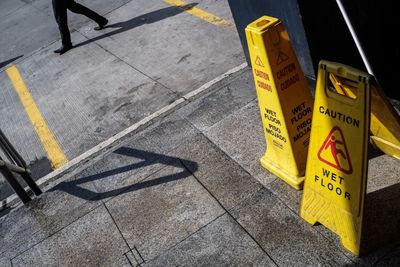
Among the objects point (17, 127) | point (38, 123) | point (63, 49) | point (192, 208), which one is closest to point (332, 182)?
point (192, 208)

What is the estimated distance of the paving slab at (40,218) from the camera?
449cm

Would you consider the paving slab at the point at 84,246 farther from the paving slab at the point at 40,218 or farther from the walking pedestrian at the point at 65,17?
the walking pedestrian at the point at 65,17

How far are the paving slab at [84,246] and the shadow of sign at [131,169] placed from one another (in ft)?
0.94

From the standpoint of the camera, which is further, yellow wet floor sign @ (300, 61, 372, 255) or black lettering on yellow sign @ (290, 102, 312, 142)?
black lettering on yellow sign @ (290, 102, 312, 142)

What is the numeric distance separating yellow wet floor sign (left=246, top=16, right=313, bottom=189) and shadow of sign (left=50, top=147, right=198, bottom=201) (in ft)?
3.31

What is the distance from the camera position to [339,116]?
2.95 meters

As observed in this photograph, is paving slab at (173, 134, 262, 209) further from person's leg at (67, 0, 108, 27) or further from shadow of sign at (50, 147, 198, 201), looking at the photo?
person's leg at (67, 0, 108, 27)

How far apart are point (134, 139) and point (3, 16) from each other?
8.97 metres

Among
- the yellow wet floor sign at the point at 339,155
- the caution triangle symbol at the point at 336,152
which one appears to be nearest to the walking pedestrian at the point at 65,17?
the yellow wet floor sign at the point at 339,155

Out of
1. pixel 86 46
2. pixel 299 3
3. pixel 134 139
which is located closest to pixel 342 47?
pixel 299 3

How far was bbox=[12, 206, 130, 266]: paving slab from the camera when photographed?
399 cm

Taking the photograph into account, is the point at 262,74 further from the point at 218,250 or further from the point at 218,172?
the point at 218,250

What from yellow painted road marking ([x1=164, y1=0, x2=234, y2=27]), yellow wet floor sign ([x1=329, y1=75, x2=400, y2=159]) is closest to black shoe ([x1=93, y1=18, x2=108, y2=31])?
yellow painted road marking ([x1=164, y1=0, x2=234, y2=27])

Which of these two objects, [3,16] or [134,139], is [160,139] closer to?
[134,139]
